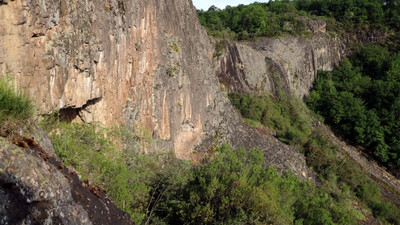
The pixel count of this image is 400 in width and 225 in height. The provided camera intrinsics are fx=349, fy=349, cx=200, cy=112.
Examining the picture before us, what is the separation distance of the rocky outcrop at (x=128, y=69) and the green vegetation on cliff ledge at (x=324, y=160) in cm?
267

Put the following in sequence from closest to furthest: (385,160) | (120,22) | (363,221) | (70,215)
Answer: (70,215) → (120,22) → (363,221) → (385,160)

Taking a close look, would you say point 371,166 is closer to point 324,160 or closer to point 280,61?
point 324,160

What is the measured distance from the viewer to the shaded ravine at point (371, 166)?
37066 millimetres

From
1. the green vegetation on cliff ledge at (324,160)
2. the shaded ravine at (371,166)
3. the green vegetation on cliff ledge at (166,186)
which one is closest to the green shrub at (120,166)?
the green vegetation on cliff ledge at (166,186)

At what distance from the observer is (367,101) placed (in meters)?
51.2

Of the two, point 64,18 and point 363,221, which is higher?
point 64,18

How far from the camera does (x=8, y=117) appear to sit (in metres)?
5.78

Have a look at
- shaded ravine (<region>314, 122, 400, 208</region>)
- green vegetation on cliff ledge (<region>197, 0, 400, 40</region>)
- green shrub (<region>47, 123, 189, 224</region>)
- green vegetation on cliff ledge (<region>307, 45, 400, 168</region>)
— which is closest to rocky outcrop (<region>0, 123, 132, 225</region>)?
green shrub (<region>47, 123, 189, 224</region>)

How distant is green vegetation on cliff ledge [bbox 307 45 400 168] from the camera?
149ft

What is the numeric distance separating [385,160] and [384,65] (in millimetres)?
21304

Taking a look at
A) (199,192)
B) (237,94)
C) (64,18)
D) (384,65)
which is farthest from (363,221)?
(384,65)

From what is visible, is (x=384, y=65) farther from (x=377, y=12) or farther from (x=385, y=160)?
(x=385, y=160)

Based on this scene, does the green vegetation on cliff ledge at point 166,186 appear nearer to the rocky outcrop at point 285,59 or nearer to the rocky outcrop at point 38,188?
the rocky outcrop at point 38,188

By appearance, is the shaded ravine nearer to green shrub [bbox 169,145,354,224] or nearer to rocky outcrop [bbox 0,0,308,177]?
rocky outcrop [bbox 0,0,308,177]
